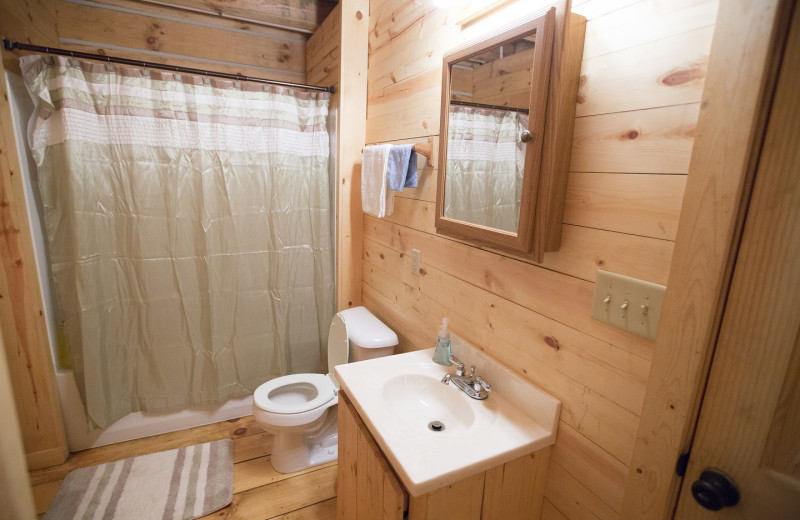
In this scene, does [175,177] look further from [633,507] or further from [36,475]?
[633,507]

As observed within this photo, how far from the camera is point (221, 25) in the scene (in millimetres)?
2391

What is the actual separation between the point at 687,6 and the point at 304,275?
2095 mm

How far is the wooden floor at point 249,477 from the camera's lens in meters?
1.76

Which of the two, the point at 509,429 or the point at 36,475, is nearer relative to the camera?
the point at 509,429

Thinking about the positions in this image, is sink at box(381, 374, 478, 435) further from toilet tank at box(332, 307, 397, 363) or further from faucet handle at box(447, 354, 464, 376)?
toilet tank at box(332, 307, 397, 363)

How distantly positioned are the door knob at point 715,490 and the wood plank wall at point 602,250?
146 mm

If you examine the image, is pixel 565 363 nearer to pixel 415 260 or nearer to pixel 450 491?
pixel 450 491

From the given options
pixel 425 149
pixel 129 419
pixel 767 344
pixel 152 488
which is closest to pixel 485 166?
pixel 425 149

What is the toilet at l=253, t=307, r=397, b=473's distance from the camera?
182 centimetres

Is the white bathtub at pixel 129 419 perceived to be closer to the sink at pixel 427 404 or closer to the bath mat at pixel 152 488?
the bath mat at pixel 152 488

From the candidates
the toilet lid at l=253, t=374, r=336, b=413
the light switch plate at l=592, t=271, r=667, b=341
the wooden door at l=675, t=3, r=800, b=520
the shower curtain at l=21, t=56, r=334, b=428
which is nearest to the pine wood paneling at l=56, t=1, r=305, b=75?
the shower curtain at l=21, t=56, r=334, b=428

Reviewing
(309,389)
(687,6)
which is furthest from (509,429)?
(309,389)

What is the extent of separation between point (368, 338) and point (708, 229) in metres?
1.39

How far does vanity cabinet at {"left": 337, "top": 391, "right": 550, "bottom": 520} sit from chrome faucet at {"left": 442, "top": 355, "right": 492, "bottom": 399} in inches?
9.2
